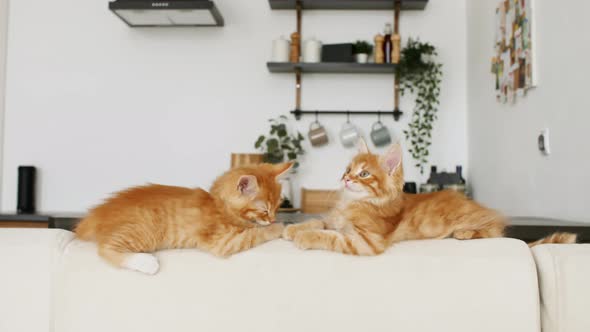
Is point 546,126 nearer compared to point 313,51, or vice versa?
point 546,126

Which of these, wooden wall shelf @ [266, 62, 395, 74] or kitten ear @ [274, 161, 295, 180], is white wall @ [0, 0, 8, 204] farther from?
kitten ear @ [274, 161, 295, 180]

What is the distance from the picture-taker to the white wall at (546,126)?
1857 millimetres

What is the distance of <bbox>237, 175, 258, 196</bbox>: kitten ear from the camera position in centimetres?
125

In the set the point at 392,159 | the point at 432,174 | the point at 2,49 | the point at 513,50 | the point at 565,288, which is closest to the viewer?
the point at 565,288

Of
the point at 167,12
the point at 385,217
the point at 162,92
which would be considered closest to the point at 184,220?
the point at 385,217

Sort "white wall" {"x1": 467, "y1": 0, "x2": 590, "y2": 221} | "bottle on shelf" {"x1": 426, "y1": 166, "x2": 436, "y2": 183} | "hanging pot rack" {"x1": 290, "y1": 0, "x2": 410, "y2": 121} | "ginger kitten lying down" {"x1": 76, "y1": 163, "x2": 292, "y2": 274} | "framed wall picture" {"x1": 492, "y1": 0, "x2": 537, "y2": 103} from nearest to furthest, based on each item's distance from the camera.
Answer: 1. "ginger kitten lying down" {"x1": 76, "y1": 163, "x2": 292, "y2": 274}
2. "white wall" {"x1": 467, "y1": 0, "x2": 590, "y2": 221}
3. "framed wall picture" {"x1": 492, "y1": 0, "x2": 537, "y2": 103}
4. "bottle on shelf" {"x1": 426, "y1": 166, "x2": 436, "y2": 183}
5. "hanging pot rack" {"x1": 290, "y1": 0, "x2": 410, "y2": 121}

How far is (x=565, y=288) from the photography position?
0.96m

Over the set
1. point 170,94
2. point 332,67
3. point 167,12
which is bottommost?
point 170,94

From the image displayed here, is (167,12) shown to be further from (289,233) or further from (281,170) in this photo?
(289,233)

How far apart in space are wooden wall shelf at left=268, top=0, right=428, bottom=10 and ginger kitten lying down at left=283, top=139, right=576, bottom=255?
214cm

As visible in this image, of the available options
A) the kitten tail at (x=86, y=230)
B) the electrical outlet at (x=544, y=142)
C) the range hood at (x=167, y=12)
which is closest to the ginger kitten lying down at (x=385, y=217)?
the kitten tail at (x=86, y=230)

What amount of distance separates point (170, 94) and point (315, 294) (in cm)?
288

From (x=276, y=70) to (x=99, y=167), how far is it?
141cm

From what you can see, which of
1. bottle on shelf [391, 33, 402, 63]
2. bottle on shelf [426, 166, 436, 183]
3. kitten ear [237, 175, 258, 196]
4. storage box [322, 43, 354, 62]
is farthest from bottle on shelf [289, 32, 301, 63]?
A: kitten ear [237, 175, 258, 196]
